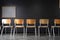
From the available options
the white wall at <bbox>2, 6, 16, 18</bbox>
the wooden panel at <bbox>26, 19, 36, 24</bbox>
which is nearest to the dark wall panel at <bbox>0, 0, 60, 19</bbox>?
the white wall at <bbox>2, 6, 16, 18</bbox>

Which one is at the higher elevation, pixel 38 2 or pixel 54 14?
pixel 38 2

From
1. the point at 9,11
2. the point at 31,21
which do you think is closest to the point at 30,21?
the point at 31,21

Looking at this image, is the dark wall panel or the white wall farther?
the white wall

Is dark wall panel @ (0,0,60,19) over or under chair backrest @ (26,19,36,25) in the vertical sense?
over

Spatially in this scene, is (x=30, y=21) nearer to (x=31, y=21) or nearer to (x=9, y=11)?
(x=31, y=21)

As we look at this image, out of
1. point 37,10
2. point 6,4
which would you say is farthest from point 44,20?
point 6,4

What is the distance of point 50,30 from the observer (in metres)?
7.66

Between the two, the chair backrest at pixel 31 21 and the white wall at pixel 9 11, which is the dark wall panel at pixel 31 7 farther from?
the chair backrest at pixel 31 21

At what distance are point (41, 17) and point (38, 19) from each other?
0.74ft

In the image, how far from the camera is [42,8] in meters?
7.73

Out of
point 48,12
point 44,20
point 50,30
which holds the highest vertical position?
point 48,12

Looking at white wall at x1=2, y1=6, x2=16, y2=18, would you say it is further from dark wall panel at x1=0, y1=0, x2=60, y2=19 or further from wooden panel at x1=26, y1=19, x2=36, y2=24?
wooden panel at x1=26, y1=19, x2=36, y2=24

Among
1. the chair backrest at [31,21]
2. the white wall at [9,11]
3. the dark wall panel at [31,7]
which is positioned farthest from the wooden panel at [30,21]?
the white wall at [9,11]

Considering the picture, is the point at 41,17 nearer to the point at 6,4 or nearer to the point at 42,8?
the point at 42,8
